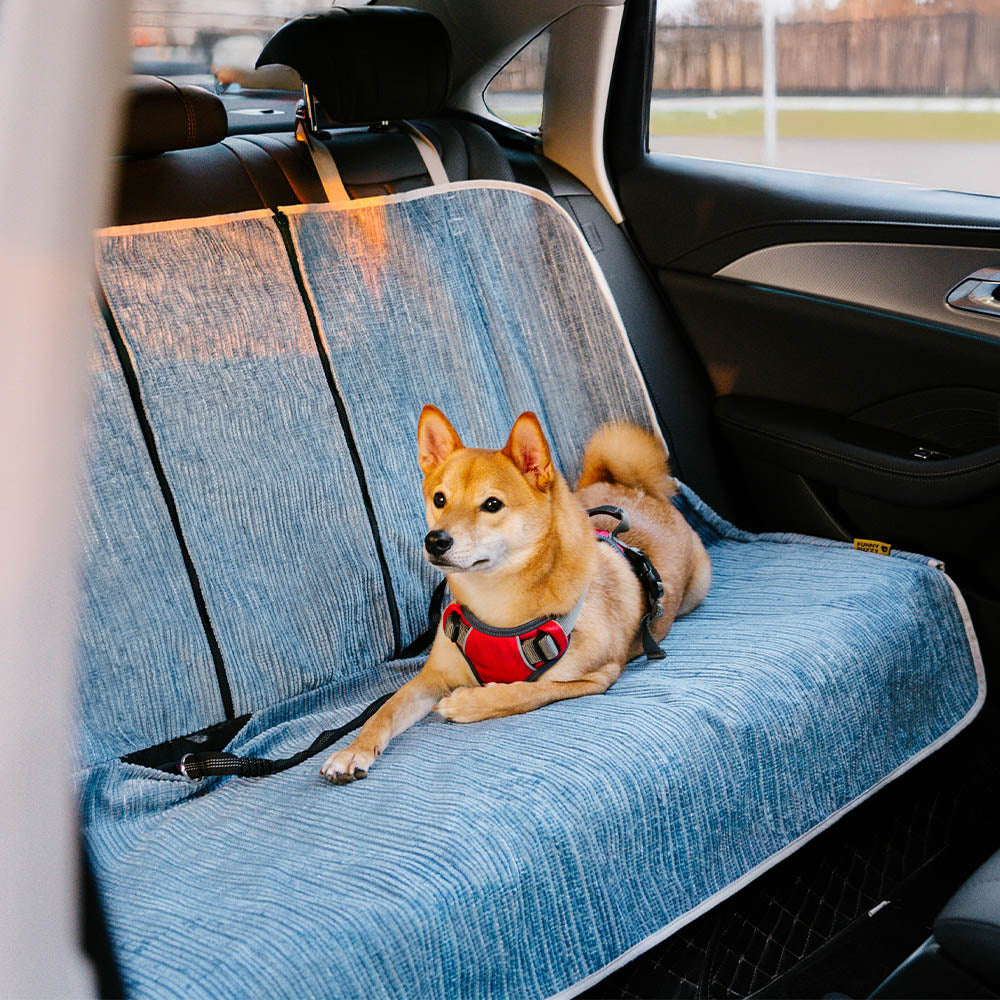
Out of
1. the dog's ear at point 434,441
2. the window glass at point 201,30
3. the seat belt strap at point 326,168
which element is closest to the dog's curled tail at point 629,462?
the dog's ear at point 434,441

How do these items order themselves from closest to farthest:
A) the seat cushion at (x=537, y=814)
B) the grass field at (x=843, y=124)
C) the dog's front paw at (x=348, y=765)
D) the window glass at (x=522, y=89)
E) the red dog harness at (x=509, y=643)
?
1. the seat cushion at (x=537, y=814)
2. the dog's front paw at (x=348, y=765)
3. the red dog harness at (x=509, y=643)
4. the grass field at (x=843, y=124)
5. the window glass at (x=522, y=89)

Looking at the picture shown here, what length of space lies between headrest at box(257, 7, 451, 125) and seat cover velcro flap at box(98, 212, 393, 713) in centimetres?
32

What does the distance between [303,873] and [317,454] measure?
100 cm

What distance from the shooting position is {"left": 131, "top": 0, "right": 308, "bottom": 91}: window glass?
62 cm

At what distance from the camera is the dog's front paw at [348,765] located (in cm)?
170

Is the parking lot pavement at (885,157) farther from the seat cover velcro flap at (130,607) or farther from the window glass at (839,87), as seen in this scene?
the seat cover velcro flap at (130,607)

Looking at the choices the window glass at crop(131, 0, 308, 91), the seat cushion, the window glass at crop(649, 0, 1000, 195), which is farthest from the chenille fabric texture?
the window glass at crop(131, 0, 308, 91)

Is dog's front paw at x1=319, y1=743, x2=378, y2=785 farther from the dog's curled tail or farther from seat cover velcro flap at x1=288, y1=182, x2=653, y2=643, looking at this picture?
the dog's curled tail

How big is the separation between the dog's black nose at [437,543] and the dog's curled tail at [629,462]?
74 cm

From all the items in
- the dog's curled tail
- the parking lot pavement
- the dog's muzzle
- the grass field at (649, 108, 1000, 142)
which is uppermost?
the grass field at (649, 108, 1000, 142)

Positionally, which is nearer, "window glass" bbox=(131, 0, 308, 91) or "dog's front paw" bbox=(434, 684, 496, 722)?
"window glass" bbox=(131, 0, 308, 91)

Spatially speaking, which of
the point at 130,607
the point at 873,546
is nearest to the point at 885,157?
the point at 873,546

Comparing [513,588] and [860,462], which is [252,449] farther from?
[860,462]

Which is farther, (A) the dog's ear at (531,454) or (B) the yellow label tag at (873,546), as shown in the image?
(B) the yellow label tag at (873,546)
